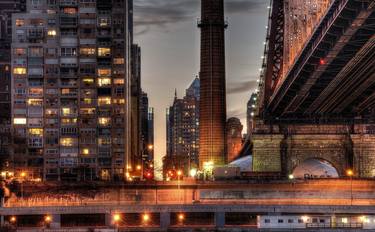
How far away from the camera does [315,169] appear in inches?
5369

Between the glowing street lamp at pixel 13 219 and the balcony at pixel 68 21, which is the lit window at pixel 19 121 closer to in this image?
the balcony at pixel 68 21

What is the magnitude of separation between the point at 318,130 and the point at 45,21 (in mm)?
47208

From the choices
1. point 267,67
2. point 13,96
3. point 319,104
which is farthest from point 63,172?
point 319,104

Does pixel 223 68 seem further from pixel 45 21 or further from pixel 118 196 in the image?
pixel 118 196

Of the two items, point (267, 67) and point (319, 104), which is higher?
point (267, 67)

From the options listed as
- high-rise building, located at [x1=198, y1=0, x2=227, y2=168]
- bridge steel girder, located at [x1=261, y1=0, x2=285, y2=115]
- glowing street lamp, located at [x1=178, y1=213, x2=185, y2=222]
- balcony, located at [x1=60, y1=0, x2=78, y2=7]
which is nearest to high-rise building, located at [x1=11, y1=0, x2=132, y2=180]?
balcony, located at [x1=60, y1=0, x2=78, y2=7]

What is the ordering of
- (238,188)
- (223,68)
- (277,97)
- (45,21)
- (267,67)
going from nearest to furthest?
(238,188) → (277,97) → (267,67) → (45,21) → (223,68)

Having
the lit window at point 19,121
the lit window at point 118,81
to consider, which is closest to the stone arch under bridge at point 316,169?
the lit window at point 118,81

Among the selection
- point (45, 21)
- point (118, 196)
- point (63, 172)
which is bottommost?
point (118, 196)

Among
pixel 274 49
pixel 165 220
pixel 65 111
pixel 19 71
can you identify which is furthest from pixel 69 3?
pixel 165 220

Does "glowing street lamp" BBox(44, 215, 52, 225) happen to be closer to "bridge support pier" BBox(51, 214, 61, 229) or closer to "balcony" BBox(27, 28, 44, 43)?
"bridge support pier" BBox(51, 214, 61, 229)

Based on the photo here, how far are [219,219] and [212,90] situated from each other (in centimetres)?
9691

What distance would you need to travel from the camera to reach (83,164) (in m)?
147

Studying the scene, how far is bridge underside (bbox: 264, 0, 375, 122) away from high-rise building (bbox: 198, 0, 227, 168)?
46.1 meters
